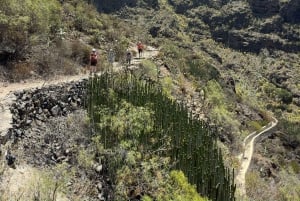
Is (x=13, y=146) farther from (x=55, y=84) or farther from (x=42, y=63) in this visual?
(x=42, y=63)

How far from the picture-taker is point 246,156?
34031mm

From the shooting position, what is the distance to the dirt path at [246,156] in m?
25.3

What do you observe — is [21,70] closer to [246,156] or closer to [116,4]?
[246,156]

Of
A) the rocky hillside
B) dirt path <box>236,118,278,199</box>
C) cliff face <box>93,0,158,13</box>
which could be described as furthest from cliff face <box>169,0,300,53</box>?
dirt path <box>236,118,278,199</box>

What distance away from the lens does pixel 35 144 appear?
16453 millimetres

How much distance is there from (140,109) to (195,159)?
3.29 meters

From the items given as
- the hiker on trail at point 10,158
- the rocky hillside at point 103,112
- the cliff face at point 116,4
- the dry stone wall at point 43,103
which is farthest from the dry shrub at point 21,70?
the cliff face at point 116,4

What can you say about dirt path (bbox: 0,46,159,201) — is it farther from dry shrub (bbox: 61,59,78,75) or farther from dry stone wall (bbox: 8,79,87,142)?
dry shrub (bbox: 61,59,78,75)

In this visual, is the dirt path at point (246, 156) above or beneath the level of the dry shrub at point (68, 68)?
beneath

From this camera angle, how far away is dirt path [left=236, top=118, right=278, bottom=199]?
82.9ft

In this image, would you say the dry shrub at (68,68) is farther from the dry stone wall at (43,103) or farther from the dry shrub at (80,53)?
the dry stone wall at (43,103)

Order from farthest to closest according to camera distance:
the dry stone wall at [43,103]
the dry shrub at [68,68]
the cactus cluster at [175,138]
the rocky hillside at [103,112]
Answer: the dry shrub at [68,68], the cactus cluster at [175,138], the dry stone wall at [43,103], the rocky hillside at [103,112]

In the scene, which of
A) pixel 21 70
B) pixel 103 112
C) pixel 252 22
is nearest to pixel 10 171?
pixel 103 112

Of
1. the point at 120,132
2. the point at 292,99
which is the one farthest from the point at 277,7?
the point at 120,132
